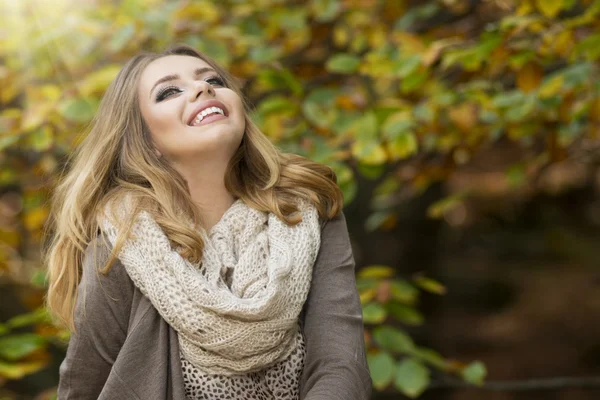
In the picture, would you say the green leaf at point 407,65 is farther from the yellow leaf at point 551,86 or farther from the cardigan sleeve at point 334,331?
the cardigan sleeve at point 334,331

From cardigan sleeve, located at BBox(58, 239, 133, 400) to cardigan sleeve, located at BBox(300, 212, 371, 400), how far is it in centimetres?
47

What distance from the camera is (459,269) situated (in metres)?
7.81

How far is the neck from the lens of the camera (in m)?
1.96

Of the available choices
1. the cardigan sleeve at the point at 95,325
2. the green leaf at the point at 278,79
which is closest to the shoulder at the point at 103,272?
the cardigan sleeve at the point at 95,325

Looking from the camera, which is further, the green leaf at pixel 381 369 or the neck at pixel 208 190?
the green leaf at pixel 381 369

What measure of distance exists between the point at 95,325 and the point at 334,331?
0.59 metres

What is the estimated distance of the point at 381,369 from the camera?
8.07ft

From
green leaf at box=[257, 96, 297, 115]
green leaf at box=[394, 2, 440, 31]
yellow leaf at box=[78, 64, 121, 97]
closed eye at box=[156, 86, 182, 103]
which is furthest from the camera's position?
green leaf at box=[394, 2, 440, 31]

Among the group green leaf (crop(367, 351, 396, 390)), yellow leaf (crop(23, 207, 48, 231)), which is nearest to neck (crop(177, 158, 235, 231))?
green leaf (crop(367, 351, 396, 390))

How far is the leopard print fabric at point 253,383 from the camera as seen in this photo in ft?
5.86

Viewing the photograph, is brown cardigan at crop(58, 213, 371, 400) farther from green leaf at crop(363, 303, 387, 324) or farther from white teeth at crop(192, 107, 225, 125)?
green leaf at crop(363, 303, 387, 324)

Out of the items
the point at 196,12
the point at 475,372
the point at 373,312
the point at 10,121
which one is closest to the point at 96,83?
the point at 10,121

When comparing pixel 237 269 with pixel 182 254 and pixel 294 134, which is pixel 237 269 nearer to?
pixel 182 254

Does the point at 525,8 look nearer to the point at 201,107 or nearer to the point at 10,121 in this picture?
the point at 201,107
